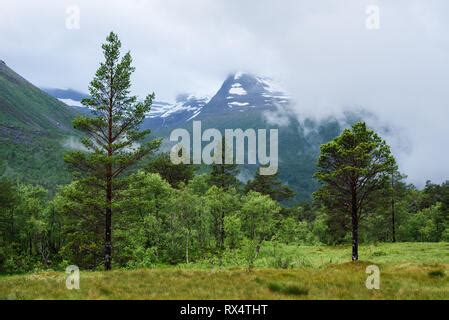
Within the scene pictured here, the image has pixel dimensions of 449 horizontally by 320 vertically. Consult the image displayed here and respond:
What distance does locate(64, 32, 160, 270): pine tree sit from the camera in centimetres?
2756

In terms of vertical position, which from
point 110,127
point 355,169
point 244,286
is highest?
point 110,127

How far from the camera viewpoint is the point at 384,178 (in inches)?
1369

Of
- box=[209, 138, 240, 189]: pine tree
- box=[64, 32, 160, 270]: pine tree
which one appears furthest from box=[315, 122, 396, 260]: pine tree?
box=[209, 138, 240, 189]: pine tree

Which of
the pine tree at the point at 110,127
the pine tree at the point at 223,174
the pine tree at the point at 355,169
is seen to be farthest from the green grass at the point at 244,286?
the pine tree at the point at 223,174

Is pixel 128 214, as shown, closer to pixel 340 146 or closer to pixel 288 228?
pixel 340 146

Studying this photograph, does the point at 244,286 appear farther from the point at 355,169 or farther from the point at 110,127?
the point at 355,169

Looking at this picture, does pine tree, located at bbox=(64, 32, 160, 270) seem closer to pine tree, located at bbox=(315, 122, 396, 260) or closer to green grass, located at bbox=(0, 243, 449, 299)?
green grass, located at bbox=(0, 243, 449, 299)

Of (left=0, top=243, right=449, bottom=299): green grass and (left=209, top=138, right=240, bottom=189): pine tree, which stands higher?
(left=209, top=138, right=240, bottom=189): pine tree

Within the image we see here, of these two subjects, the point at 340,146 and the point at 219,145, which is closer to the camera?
the point at 340,146

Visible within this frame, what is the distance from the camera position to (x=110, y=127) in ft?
93.1

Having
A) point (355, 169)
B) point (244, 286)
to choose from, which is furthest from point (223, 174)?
point (244, 286)

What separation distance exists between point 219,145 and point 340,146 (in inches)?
1060

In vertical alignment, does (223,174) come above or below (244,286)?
above
